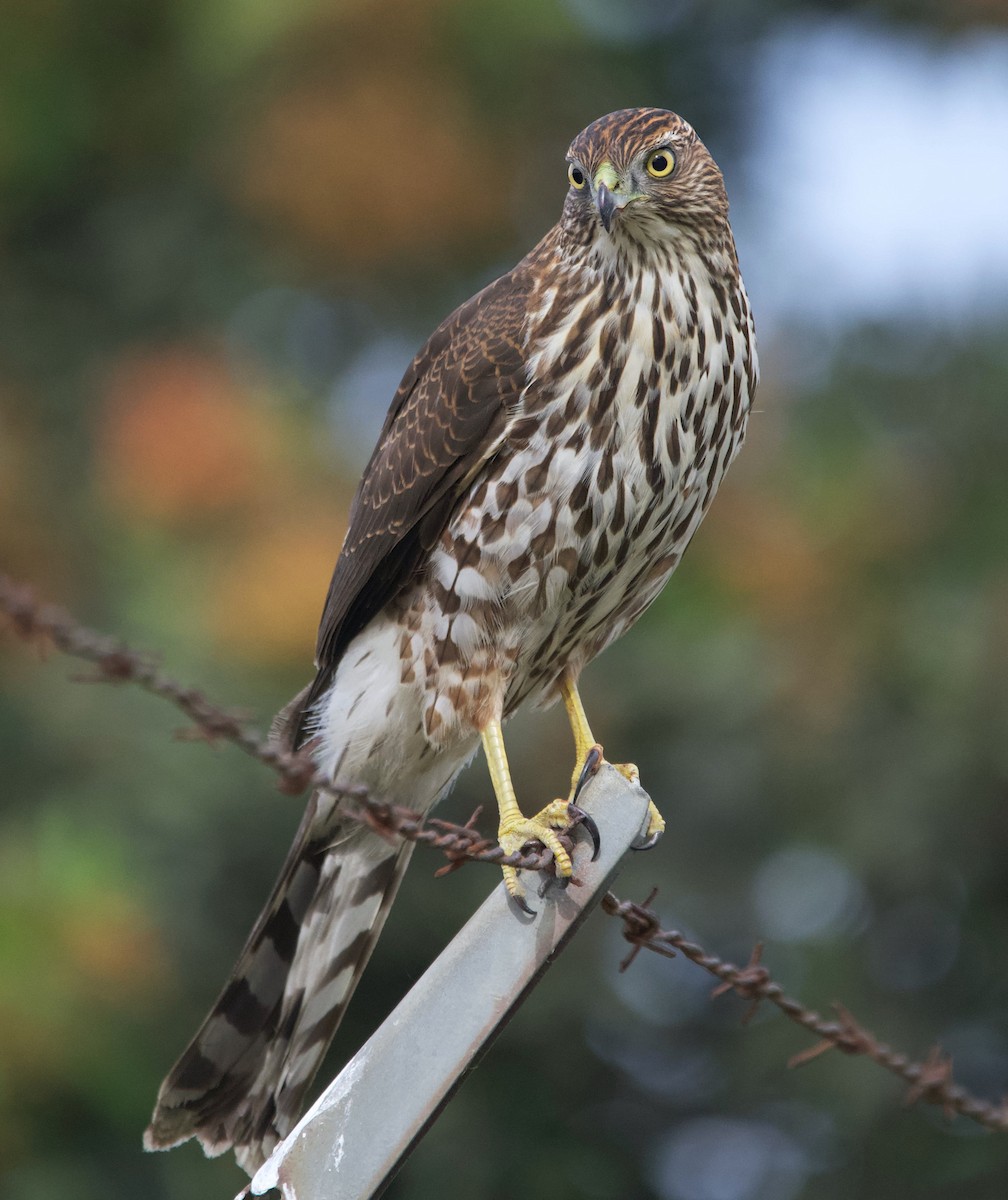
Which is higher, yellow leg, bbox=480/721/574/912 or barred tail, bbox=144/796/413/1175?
yellow leg, bbox=480/721/574/912

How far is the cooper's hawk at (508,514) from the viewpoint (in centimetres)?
349

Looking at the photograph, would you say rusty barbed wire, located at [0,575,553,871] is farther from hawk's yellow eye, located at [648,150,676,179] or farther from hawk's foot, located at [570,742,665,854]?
hawk's yellow eye, located at [648,150,676,179]

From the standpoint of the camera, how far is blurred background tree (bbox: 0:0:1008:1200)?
5828 millimetres

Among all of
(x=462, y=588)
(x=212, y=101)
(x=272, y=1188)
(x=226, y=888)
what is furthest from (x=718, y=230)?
(x=212, y=101)

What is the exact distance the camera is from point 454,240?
25.1 ft

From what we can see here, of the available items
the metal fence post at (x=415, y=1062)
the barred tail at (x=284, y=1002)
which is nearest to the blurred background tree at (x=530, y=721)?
the barred tail at (x=284, y=1002)

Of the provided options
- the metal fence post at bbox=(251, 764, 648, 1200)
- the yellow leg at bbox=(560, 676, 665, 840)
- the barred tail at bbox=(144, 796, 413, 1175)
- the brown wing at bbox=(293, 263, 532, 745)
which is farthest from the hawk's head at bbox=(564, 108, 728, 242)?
the metal fence post at bbox=(251, 764, 648, 1200)

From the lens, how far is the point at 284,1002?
3611 mm

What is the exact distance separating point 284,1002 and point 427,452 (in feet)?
3.60

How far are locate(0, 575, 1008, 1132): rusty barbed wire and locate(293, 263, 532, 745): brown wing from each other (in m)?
1.12

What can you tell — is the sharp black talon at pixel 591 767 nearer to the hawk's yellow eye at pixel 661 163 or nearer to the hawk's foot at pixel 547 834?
the hawk's foot at pixel 547 834

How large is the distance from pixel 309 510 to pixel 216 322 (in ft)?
7.89

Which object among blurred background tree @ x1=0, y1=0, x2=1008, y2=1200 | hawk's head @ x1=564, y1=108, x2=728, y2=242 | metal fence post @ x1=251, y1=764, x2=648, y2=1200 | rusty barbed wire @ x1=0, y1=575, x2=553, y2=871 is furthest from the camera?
blurred background tree @ x1=0, y1=0, x2=1008, y2=1200

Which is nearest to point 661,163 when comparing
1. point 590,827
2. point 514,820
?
point 514,820
